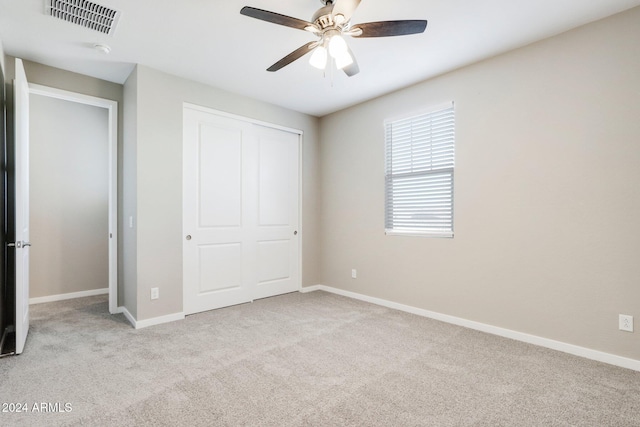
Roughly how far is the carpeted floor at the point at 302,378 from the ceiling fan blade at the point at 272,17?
7.52ft

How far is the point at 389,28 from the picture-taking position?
6.48 feet

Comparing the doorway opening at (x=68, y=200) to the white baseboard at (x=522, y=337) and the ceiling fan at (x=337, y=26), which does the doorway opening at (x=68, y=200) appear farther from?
the white baseboard at (x=522, y=337)

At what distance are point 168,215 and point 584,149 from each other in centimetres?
390

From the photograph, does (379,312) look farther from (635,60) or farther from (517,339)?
(635,60)

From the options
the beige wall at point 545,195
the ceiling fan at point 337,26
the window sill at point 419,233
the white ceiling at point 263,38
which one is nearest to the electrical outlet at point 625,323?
the beige wall at point 545,195

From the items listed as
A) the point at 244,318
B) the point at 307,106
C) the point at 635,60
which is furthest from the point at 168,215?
the point at 635,60

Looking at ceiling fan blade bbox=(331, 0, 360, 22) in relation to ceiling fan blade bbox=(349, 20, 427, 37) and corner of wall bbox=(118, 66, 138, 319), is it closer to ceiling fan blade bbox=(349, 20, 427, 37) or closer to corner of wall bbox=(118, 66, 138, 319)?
ceiling fan blade bbox=(349, 20, 427, 37)

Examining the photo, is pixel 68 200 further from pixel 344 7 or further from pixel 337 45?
pixel 344 7

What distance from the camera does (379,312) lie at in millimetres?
3754

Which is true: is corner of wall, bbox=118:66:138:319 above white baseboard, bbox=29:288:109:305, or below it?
above

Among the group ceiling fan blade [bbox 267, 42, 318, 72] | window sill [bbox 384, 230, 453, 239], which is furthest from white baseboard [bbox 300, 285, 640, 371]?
ceiling fan blade [bbox 267, 42, 318, 72]

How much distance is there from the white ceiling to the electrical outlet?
89.8 inches

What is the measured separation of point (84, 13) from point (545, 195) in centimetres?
397

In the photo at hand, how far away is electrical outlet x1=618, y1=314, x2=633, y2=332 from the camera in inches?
92.7
